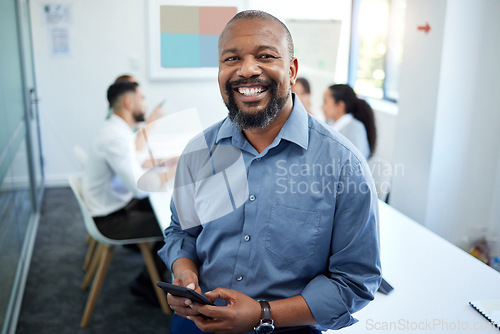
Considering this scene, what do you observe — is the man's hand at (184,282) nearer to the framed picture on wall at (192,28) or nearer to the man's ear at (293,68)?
the man's ear at (293,68)

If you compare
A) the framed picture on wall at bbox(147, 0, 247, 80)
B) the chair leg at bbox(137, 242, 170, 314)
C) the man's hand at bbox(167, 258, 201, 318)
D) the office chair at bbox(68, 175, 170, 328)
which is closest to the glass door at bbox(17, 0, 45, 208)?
the framed picture on wall at bbox(147, 0, 247, 80)

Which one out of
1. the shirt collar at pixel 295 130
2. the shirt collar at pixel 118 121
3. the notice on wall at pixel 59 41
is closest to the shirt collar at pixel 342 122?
the shirt collar at pixel 118 121

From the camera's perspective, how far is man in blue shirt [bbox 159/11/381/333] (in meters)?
1.15

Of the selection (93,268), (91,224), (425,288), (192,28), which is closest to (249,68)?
(425,288)

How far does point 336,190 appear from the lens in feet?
3.77

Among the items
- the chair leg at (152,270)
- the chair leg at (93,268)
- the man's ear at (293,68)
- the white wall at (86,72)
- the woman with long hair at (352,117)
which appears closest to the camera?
the man's ear at (293,68)

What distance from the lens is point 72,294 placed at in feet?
9.75

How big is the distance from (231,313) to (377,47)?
190 inches

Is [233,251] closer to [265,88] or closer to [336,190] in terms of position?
[336,190]

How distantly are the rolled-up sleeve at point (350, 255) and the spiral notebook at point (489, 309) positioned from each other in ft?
1.59

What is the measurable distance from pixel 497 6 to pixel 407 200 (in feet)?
4.27

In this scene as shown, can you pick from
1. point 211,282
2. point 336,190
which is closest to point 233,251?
point 211,282

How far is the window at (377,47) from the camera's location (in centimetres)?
516

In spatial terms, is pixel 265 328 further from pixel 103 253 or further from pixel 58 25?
pixel 58 25
